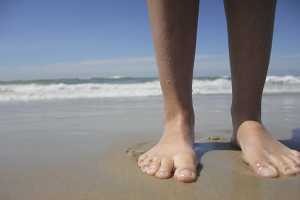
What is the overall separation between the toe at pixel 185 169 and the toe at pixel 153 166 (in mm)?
67

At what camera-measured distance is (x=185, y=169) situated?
4.11ft

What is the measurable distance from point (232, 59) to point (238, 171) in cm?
49

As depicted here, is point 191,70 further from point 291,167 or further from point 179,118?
point 291,167

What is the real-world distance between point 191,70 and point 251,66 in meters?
0.25

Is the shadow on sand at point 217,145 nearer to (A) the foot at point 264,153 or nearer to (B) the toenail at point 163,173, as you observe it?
(A) the foot at point 264,153

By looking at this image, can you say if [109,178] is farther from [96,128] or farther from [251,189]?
[96,128]

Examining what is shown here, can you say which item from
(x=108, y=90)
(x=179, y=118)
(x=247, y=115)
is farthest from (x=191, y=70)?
(x=108, y=90)

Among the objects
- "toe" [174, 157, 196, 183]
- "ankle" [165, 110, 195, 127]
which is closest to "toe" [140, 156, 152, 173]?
"toe" [174, 157, 196, 183]

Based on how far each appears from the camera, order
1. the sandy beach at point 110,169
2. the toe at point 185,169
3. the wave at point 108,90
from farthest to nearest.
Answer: the wave at point 108,90 → the toe at point 185,169 → the sandy beach at point 110,169

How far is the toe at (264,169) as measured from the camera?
1246mm

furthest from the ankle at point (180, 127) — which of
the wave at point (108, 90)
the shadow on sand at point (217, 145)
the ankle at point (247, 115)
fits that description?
the wave at point (108, 90)

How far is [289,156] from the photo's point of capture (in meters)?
1.36

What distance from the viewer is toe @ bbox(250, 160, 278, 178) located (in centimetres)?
125

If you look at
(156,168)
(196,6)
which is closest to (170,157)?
(156,168)
